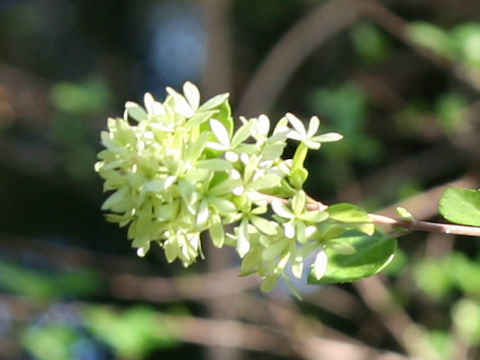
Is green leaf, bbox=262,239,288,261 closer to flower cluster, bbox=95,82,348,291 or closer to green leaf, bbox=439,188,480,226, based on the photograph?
flower cluster, bbox=95,82,348,291

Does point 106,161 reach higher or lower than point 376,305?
lower

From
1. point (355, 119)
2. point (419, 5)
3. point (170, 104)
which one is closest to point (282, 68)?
point (355, 119)

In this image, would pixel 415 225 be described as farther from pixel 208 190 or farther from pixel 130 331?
pixel 130 331

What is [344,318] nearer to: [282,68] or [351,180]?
[351,180]

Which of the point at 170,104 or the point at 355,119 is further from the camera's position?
the point at 355,119

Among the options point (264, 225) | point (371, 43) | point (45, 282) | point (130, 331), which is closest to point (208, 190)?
point (264, 225)

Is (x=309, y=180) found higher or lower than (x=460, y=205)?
higher

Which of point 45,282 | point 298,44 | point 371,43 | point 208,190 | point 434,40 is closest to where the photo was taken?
point 208,190
